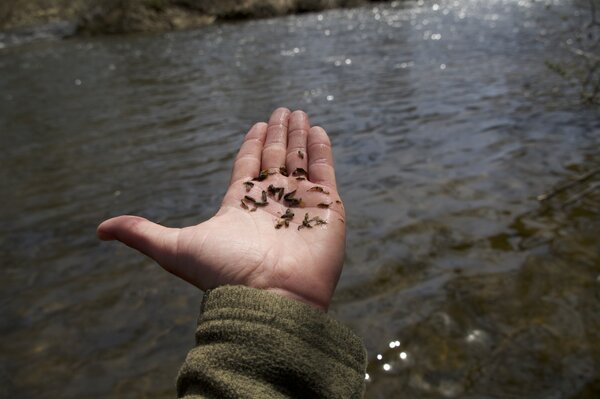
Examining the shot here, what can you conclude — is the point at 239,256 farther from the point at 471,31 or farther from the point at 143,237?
the point at 471,31

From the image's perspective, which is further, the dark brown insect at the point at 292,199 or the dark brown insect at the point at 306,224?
the dark brown insect at the point at 292,199

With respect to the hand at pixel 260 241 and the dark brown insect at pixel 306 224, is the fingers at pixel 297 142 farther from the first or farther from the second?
the dark brown insect at pixel 306 224

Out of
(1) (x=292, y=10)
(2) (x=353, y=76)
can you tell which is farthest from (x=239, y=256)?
(1) (x=292, y=10)

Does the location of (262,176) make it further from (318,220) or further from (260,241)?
(260,241)

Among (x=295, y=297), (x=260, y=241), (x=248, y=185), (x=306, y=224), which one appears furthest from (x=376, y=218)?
(x=295, y=297)

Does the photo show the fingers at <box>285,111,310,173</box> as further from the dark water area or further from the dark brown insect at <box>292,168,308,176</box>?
the dark water area

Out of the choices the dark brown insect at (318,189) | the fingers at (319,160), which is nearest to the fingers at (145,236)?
the dark brown insect at (318,189)

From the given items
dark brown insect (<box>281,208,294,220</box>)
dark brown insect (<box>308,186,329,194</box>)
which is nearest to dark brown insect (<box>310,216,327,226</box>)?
dark brown insect (<box>281,208,294,220</box>)
